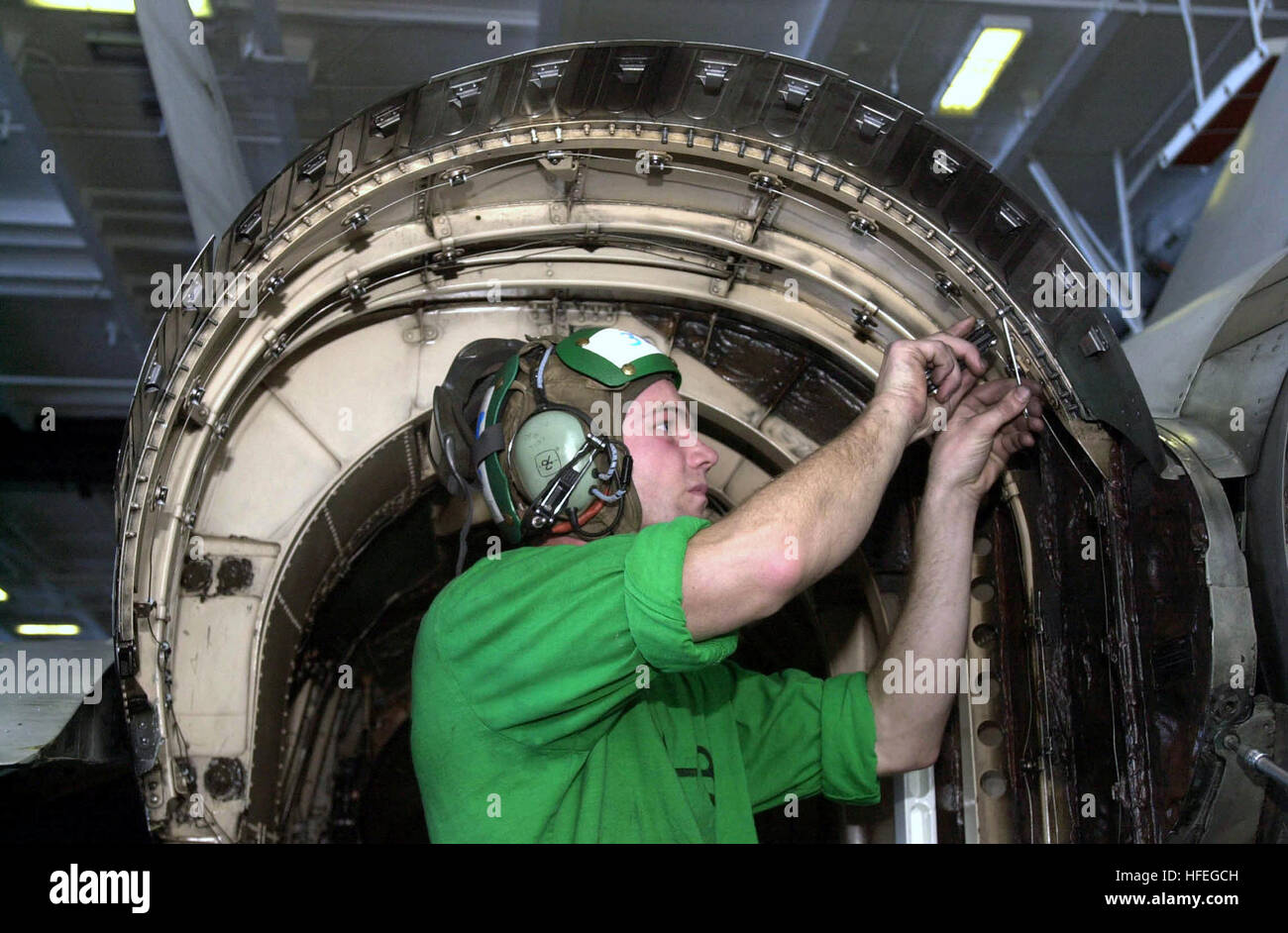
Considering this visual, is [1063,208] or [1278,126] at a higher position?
[1063,208]

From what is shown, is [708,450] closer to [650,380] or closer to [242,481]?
[650,380]

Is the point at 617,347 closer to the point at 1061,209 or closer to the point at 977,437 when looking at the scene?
the point at 977,437

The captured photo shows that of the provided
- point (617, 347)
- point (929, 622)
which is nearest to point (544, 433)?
point (617, 347)

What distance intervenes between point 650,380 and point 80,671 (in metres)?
1.82

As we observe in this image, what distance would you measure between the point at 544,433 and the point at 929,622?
96 centimetres

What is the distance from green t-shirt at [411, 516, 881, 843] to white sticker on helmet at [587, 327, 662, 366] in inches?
18.3

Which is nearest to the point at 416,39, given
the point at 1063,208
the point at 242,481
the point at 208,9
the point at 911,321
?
the point at 208,9

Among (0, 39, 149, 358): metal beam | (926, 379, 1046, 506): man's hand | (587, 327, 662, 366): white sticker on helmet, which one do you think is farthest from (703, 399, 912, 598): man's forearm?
(0, 39, 149, 358): metal beam

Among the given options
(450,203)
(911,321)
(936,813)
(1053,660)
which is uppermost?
(450,203)

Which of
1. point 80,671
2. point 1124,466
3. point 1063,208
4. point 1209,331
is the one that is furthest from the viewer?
point 1063,208

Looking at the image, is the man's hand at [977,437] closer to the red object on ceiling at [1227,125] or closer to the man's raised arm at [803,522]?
the man's raised arm at [803,522]

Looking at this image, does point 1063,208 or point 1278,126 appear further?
point 1063,208

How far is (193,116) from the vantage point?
12.9 feet

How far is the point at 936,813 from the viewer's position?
2.86 meters
